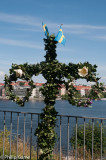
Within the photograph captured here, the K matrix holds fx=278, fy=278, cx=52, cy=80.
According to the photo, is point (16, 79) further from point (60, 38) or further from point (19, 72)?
point (60, 38)

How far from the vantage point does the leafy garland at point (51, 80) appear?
4410 millimetres

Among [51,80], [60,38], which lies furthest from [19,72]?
[60,38]

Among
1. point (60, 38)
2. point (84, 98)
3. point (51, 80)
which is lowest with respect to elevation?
point (84, 98)

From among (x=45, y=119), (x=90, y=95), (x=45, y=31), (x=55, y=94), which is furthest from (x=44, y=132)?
(x=45, y=31)

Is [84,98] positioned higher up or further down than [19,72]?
further down

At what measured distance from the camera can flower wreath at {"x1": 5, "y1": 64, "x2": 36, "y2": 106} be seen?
4.58m

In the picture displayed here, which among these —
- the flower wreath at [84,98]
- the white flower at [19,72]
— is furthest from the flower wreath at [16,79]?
the flower wreath at [84,98]

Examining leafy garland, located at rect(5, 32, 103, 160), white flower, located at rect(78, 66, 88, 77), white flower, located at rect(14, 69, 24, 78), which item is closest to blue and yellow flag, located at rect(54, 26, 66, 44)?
leafy garland, located at rect(5, 32, 103, 160)

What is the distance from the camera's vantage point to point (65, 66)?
447 cm

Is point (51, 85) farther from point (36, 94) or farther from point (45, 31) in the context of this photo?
point (45, 31)

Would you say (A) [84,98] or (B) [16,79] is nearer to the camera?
(A) [84,98]

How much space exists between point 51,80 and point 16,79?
2.06 ft

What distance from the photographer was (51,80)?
177 inches

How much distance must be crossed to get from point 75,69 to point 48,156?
150 cm
